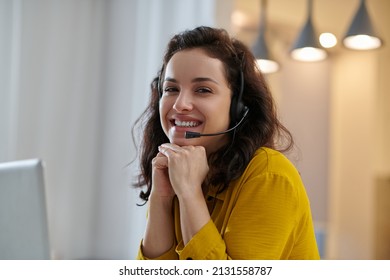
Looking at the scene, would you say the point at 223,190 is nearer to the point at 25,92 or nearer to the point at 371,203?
the point at 25,92

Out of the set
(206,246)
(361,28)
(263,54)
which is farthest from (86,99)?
(206,246)

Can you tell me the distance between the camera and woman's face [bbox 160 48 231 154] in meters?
0.95

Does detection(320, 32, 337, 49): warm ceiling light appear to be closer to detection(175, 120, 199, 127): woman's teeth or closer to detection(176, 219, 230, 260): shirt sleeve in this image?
detection(175, 120, 199, 127): woman's teeth

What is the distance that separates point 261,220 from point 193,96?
0.81ft

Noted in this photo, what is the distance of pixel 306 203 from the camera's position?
913 mm

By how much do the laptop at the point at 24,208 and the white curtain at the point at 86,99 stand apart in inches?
47.6

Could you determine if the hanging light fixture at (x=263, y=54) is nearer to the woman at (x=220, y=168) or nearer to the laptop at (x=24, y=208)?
the woman at (x=220, y=168)

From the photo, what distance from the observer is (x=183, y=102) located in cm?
94

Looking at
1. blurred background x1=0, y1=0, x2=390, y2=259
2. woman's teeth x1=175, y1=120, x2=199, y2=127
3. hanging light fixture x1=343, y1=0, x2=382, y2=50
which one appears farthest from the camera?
hanging light fixture x1=343, y1=0, x2=382, y2=50

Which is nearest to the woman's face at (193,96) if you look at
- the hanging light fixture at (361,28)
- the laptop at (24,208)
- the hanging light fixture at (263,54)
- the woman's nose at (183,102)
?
the woman's nose at (183,102)

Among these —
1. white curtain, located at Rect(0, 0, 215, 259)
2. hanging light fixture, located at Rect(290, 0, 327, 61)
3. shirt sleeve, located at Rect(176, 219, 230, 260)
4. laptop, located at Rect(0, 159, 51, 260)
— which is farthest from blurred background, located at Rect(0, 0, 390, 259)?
laptop, located at Rect(0, 159, 51, 260)

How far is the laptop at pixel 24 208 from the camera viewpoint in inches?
34.6

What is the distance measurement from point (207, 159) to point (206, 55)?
0.20 meters

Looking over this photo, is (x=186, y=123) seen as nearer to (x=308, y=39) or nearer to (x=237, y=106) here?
(x=237, y=106)
